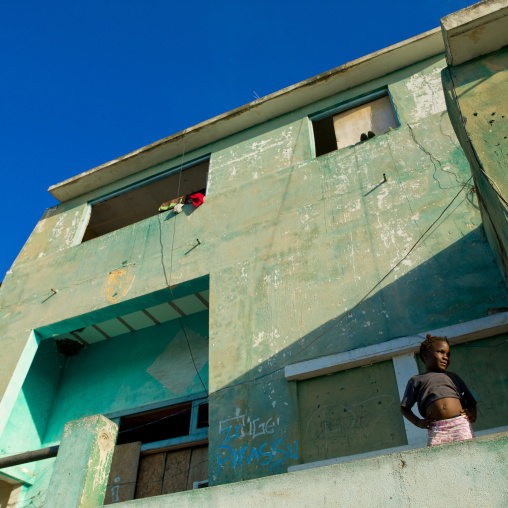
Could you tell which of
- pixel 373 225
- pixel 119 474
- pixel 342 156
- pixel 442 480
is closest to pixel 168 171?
pixel 342 156

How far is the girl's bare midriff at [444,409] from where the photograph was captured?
3982mm

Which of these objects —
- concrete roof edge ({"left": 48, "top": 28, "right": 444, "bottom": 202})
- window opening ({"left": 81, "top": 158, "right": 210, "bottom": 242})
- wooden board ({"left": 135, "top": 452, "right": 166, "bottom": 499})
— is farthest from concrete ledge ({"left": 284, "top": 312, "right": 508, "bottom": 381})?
concrete roof edge ({"left": 48, "top": 28, "right": 444, "bottom": 202})

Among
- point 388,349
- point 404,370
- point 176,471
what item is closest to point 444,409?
point 404,370

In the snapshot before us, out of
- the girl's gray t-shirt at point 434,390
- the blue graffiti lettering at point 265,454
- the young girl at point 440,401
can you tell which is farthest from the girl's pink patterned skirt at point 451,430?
the blue graffiti lettering at point 265,454

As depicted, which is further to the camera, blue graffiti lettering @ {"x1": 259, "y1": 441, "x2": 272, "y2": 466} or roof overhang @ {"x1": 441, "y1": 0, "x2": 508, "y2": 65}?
blue graffiti lettering @ {"x1": 259, "y1": 441, "x2": 272, "y2": 466}

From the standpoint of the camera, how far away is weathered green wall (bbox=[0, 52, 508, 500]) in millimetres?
6422

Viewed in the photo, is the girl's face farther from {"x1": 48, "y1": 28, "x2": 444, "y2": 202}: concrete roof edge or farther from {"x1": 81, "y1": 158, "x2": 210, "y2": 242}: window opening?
{"x1": 81, "y1": 158, "x2": 210, "y2": 242}: window opening

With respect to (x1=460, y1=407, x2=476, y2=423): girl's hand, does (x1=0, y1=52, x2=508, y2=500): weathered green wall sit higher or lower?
higher

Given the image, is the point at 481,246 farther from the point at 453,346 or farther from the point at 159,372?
the point at 159,372

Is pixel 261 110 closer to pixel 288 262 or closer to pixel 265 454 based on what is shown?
pixel 288 262

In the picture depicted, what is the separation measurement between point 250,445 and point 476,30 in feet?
16.7

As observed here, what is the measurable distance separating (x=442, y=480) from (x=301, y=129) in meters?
7.25

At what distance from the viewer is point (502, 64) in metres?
5.87

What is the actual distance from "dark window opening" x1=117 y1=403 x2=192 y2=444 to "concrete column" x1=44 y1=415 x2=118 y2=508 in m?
3.52
